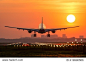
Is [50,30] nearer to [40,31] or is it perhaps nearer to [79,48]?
[40,31]

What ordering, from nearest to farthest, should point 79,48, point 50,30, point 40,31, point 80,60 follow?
point 80,60 < point 79,48 < point 40,31 < point 50,30

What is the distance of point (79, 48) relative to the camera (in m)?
73.2

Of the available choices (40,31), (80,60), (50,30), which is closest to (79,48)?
(80,60)

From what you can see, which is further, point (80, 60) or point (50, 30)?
point (50, 30)

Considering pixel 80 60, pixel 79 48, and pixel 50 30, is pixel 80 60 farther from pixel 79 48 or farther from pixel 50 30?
pixel 50 30

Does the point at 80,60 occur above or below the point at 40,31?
below

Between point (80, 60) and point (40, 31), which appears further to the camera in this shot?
point (40, 31)

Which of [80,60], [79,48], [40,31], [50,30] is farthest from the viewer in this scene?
[50,30]

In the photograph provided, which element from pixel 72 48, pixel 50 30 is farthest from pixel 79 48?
pixel 50 30

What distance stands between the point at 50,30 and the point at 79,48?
169 feet

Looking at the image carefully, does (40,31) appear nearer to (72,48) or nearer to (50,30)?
(50,30)

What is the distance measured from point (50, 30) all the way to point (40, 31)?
33.4ft

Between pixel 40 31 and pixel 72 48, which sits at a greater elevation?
pixel 40 31

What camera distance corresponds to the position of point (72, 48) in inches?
3034
